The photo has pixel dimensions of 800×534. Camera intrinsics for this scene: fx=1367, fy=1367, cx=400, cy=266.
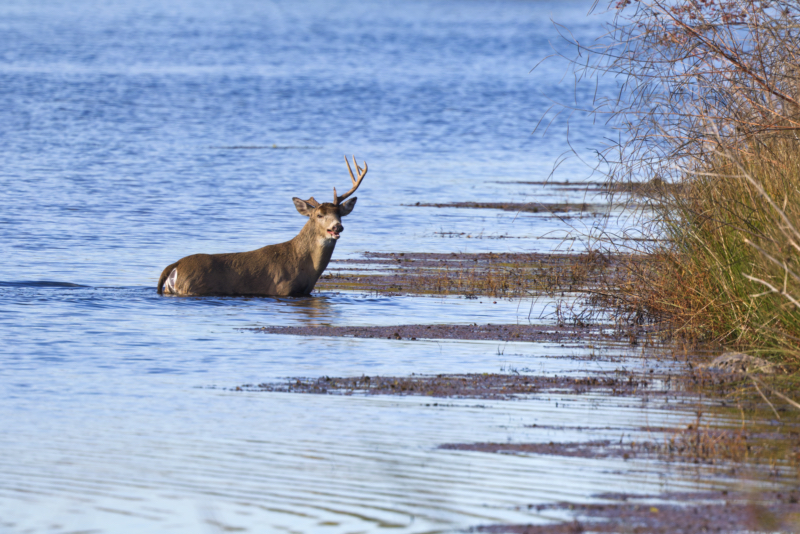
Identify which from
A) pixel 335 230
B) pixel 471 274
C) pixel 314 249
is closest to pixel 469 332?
pixel 335 230

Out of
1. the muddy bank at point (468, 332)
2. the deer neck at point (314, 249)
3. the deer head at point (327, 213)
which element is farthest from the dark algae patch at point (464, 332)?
the deer neck at point (314, 249)

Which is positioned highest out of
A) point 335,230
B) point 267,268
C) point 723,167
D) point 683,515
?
point 723,167

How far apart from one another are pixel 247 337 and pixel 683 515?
20.6 ft

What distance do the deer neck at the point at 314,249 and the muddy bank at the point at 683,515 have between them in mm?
8837

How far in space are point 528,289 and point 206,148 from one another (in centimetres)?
2250

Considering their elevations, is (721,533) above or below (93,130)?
below

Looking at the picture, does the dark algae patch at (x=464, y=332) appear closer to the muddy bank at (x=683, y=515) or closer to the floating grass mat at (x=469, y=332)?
the floating grass mat at (x=469, y=332)

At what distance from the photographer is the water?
697 centimetres

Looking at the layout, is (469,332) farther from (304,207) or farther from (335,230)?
(304,207)

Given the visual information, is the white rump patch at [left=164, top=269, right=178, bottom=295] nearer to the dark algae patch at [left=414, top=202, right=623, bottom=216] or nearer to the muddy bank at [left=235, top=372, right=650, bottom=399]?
the muddy bank at [left=235, top=372, right=650, bottom=399]

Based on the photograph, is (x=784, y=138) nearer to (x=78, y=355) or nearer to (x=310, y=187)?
(x=78, y=355)

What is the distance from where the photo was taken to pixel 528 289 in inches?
609

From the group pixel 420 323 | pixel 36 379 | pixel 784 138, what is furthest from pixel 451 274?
pixel 36 379

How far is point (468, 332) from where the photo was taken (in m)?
12.5
